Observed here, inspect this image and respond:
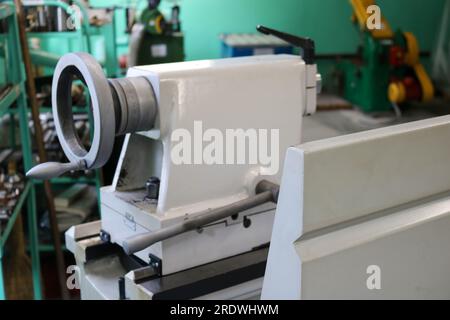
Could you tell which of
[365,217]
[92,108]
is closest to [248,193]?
[92,108]

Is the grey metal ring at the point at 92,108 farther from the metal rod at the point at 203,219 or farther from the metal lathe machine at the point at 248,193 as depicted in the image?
the metal rod at the point at 203,219

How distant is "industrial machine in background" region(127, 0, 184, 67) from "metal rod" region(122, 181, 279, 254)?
2145mm

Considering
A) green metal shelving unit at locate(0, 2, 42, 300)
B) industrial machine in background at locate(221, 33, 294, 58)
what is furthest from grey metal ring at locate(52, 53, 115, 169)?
industrial machine in background at locate(221, 33, 294, 58)

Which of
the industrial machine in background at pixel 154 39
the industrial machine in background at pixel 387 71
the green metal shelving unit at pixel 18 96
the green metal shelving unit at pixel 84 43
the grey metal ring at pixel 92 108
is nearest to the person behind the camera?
the grey metal ring at pixel 92 108

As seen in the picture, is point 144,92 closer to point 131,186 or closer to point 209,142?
point 209,142

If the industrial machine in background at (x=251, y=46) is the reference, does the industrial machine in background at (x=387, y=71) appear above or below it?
below

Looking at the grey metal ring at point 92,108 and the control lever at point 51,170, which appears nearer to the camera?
the grey metal ring at point 92,108

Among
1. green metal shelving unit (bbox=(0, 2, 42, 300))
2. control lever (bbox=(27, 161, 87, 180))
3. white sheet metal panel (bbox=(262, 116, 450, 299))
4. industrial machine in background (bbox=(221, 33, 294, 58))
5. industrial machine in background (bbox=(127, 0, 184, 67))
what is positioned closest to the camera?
white sheet metal panel (bbox=(262, 116, 450, 299))

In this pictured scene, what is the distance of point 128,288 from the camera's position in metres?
1.12

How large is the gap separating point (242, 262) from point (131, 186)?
1.04ft

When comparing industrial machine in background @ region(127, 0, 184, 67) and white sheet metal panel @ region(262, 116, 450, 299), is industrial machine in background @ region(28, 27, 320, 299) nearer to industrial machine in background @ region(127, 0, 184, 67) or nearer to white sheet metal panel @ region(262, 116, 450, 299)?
white sheet metal panel @ region(262, 116, 450, 299)

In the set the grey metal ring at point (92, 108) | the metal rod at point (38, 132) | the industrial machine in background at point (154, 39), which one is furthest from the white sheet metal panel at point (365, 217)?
the industrial machine in background at point (154, 39)

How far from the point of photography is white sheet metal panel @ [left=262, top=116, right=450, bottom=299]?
0.67 metres

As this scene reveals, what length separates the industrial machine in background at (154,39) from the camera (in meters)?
3.14
